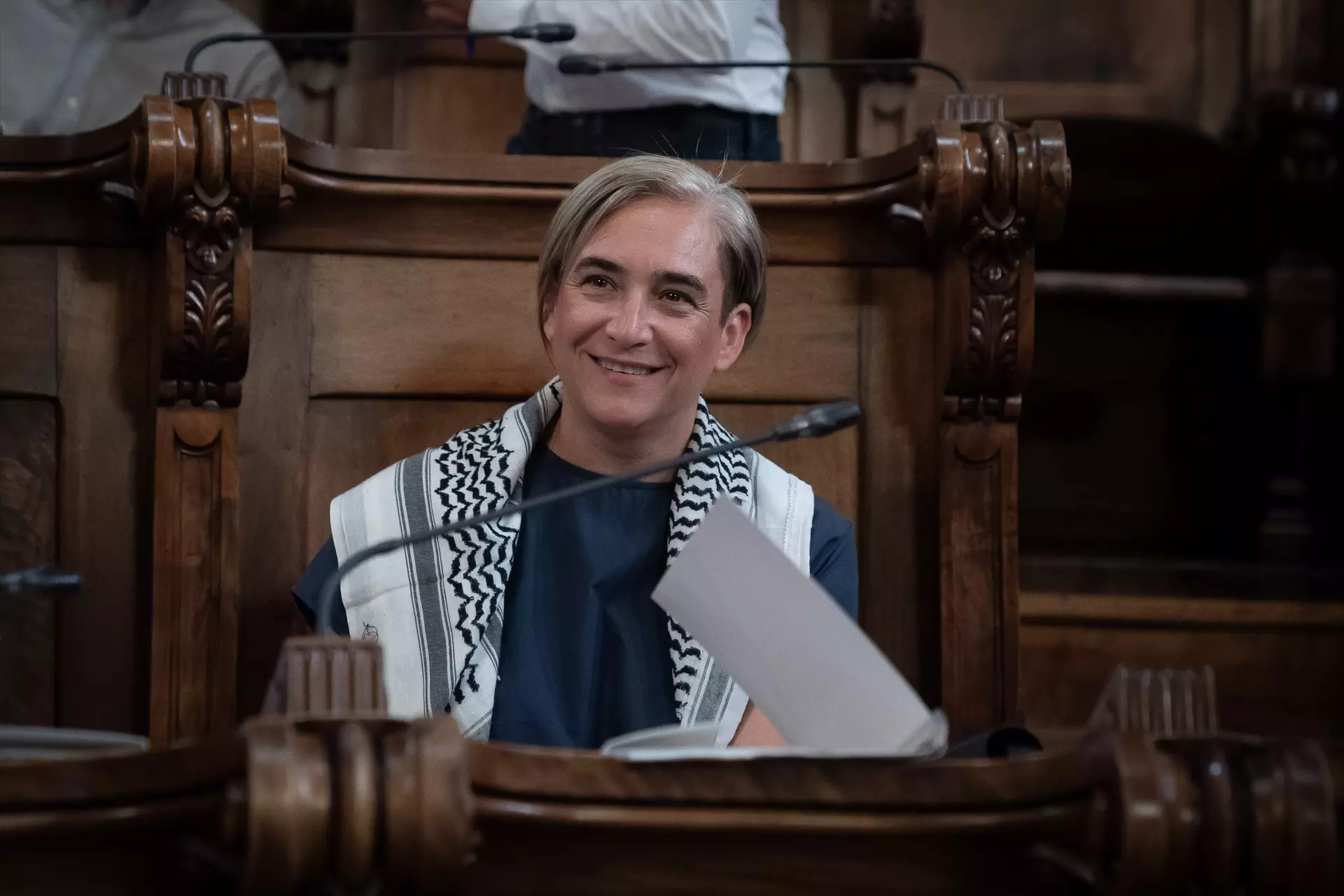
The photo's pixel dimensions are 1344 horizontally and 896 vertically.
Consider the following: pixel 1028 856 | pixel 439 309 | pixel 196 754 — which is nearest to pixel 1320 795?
pixel 1028 856

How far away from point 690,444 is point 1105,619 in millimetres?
796

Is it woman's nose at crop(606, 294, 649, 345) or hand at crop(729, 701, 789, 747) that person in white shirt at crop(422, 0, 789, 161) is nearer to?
woman's nose at crop(606, 294, 649, 345)

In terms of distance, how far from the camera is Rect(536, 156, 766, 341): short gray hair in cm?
167

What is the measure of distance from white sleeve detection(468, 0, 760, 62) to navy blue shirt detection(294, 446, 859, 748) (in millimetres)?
665

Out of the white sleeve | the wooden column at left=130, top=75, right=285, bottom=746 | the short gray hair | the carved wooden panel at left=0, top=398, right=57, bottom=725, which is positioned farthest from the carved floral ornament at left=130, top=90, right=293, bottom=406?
the white sleeve

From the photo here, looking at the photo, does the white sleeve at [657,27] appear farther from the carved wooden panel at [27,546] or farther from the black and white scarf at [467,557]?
the carved wooden panel at [27,546]

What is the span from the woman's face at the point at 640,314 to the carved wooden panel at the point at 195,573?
0.37m

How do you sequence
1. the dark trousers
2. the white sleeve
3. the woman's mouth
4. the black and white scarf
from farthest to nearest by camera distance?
the dark trousers
the white sleeve
the woman's mouth
the black and white scarf

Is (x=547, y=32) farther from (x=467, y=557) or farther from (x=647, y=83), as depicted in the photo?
(x=467, y=557)

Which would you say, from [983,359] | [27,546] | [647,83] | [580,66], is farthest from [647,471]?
[647,83]

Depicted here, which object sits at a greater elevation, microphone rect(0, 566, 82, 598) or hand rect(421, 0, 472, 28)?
hand rect(421, 0, 472, 28)

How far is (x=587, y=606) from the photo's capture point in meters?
1.62

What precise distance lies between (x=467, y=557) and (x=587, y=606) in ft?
0.43

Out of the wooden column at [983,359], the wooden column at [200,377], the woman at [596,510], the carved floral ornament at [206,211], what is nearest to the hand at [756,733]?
the woman at [596,510]
